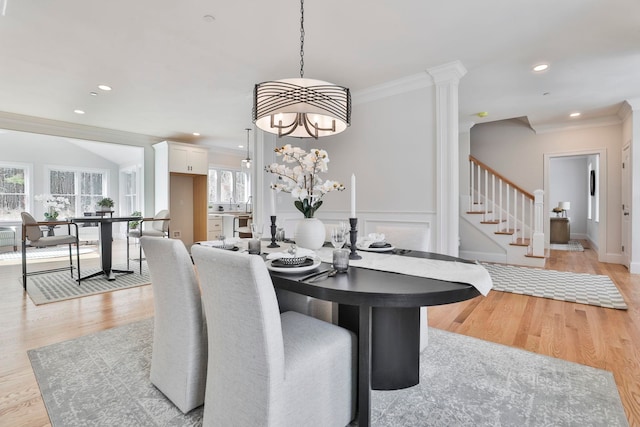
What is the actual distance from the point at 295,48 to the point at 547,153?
18.1 feet

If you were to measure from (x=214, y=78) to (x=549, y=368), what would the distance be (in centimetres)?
400

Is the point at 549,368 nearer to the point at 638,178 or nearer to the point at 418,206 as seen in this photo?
the point at 418,206

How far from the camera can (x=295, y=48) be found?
2.85m

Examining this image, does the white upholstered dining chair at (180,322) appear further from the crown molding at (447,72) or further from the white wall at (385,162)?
the crown molding at (447,72)

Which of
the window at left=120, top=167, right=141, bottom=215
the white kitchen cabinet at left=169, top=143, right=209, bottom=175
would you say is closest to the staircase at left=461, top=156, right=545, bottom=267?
the white kitchen cabinet at left=169, top=143, right=209, bottom=175

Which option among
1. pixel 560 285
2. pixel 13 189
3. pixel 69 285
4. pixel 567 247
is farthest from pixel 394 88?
pixel 13 189

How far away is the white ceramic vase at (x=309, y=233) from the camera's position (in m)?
1.89

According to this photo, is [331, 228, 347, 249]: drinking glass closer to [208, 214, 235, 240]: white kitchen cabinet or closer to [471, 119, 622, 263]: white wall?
[208, 214, 235, 240]: white kitchen cabinet

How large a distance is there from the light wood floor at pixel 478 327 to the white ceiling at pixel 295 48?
8.02ft

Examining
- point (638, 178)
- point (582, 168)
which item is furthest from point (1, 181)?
point (582, 168)

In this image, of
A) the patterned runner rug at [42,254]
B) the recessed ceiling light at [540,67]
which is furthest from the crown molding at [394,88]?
the patterned runner rug at [42,254]

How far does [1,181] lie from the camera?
6820mm

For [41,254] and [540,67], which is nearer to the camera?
[540,67]

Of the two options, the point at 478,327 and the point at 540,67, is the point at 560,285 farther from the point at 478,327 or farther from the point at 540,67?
the point at 540,67
